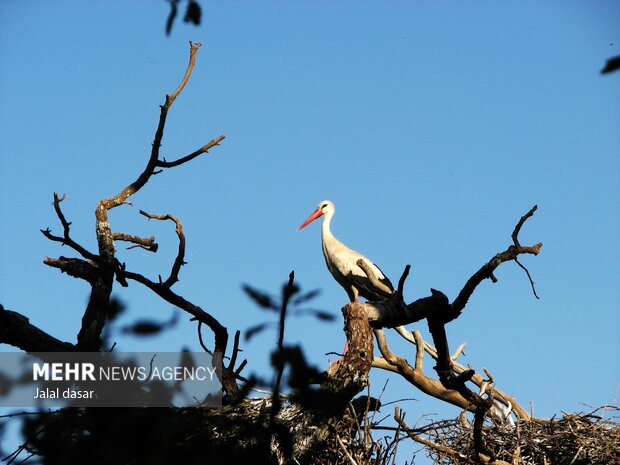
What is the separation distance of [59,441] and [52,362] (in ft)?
5.85

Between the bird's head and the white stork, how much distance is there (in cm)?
41

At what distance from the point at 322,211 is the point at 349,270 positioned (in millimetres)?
2259

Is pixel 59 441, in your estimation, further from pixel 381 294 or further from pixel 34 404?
pixel 381 294

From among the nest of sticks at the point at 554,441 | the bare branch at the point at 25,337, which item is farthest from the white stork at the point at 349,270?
the bare branch at the point at 25,337

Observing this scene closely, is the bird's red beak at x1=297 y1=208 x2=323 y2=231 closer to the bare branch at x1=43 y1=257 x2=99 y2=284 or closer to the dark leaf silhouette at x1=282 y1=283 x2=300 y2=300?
the bare branch at x1=43 y1=257 x2=99 y2=284

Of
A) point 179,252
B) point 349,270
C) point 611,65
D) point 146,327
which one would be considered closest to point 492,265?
point 179,252

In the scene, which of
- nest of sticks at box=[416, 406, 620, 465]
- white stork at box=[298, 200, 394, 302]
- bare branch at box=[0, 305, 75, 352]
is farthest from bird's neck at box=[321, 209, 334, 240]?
bare branch at box=[0, 305, 75, 352]

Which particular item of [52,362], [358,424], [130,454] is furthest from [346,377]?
[130,454]

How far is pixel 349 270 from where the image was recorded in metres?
12.8

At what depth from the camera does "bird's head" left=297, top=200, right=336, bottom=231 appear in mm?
14696

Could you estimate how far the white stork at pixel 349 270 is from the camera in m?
12.3

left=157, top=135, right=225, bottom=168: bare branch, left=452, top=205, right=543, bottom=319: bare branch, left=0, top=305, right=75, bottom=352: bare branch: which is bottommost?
left=0, top=305, right=75, bottom=352: bare branch

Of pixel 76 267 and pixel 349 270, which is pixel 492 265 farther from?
pixel 349 270

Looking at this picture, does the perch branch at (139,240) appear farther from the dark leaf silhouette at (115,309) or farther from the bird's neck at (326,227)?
the bird's neck at (326,227)
